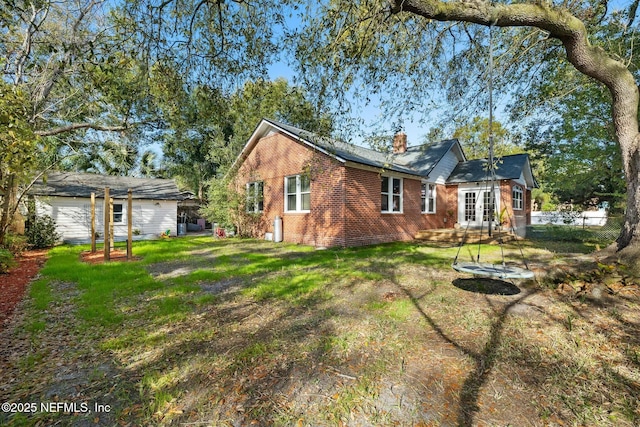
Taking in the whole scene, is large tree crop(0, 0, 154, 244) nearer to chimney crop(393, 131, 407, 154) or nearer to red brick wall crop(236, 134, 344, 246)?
red brick wall crop(236, 134, 344, 246)

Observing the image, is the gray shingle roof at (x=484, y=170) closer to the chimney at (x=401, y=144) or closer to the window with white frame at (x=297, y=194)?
the chimney at (x=401, y=144)


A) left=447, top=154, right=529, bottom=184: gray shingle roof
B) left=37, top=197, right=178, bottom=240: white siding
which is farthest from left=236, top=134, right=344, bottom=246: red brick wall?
left=447, top=154, right=529, bottom=184: gray shingle roof

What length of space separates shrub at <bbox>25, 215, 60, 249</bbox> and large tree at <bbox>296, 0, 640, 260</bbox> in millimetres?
15532

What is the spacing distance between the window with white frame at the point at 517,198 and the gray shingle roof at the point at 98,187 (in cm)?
2084

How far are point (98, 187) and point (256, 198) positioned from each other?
1065 centimetres

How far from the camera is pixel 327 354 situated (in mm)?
3303

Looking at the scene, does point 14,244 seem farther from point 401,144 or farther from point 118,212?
point 401,144

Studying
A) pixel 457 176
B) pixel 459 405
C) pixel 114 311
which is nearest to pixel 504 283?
pixel 459 405

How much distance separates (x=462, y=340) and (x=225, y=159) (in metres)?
20.6

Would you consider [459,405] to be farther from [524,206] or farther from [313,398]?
[524,206]

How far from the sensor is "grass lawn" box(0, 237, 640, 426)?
241 cm

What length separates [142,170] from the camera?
33344 mm

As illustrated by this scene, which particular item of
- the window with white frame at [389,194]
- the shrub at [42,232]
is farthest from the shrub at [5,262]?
the window with white frame at [389,194]

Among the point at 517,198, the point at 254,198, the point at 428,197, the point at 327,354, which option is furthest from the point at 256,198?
the point at 517,198
